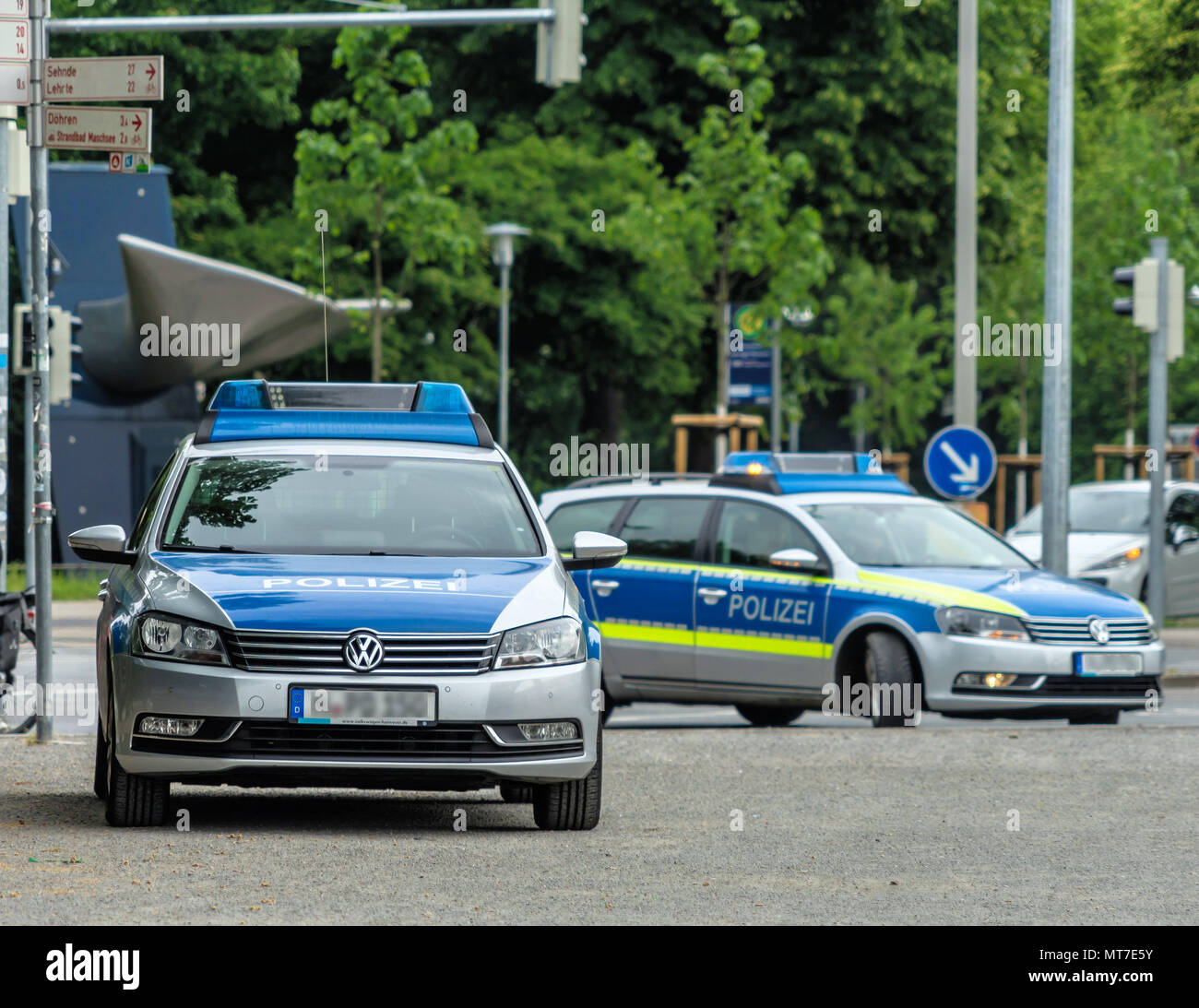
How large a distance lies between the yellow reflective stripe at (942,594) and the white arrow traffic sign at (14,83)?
5682 mm

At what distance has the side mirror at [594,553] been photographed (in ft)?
29.8

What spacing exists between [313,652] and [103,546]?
1339mm

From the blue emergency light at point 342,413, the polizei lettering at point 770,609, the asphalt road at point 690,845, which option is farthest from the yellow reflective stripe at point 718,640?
the blue emergency light at point 342,413

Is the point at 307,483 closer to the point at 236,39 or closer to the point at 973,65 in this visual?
the point at 973,65

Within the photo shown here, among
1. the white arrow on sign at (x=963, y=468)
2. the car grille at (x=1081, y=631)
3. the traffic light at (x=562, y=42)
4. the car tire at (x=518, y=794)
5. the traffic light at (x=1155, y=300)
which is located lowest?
the car tire at (x=518, y=794)

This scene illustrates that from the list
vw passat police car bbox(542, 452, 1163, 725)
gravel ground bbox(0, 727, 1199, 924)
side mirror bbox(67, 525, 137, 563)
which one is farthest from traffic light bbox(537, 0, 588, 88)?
side mirror bbox(67, 525, 137, 563)

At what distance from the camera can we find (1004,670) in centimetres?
1284

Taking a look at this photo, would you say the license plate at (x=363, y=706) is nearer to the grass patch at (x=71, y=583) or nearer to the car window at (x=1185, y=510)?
the car window at (x=1185, y=510)

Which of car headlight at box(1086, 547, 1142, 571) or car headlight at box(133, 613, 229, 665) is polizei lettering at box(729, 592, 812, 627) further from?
car headlight at box(1086, 547, 1142, 571)

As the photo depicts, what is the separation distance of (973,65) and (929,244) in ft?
45.2

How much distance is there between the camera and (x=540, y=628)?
8117mm

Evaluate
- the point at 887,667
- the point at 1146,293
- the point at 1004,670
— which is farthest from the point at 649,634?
the point at 1146,293

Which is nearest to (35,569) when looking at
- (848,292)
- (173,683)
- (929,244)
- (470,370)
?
(173,683)

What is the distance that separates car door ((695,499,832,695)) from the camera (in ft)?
44.2
